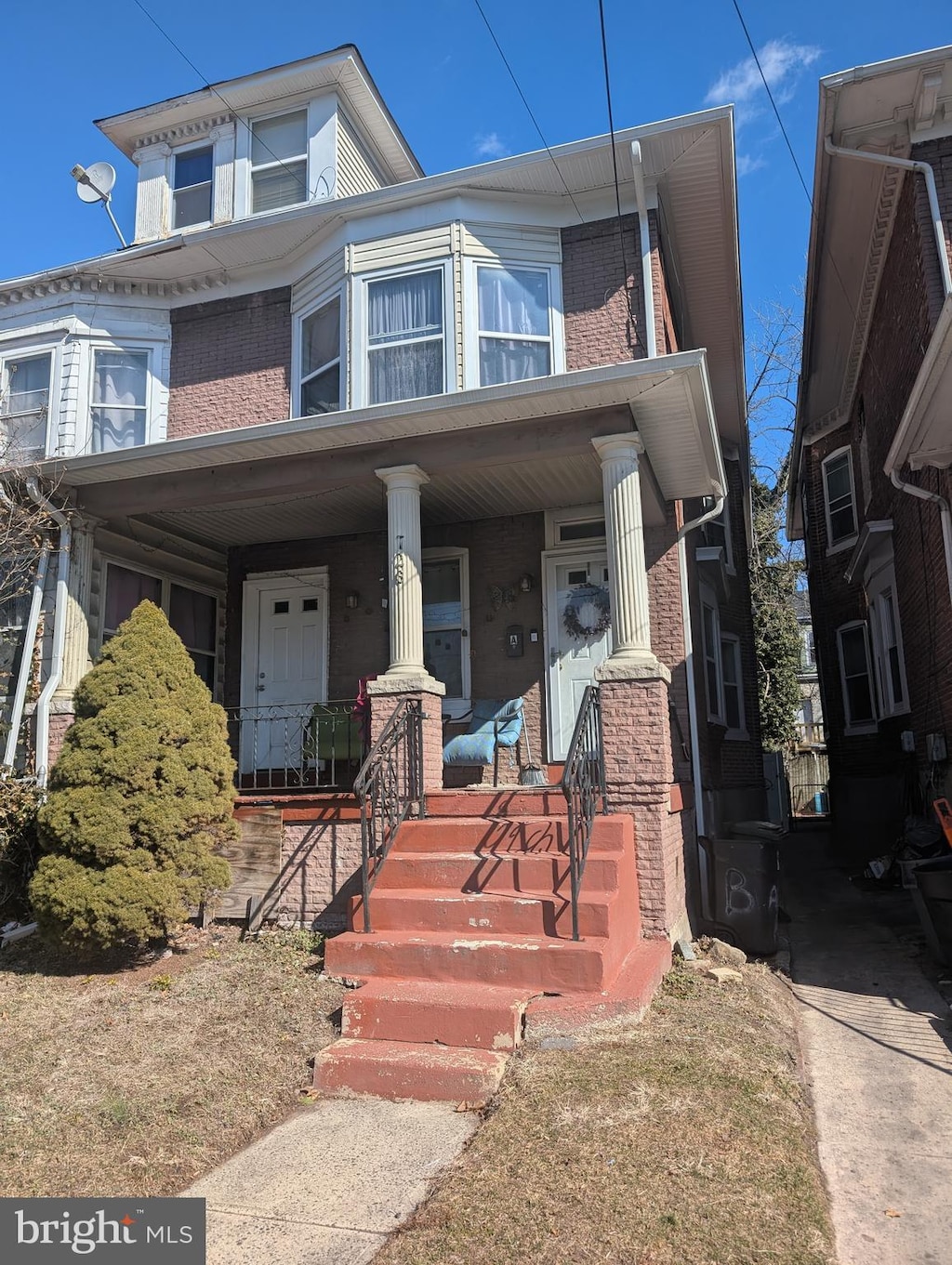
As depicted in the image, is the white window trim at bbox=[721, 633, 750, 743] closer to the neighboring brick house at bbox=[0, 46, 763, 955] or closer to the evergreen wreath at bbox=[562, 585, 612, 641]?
the neighboring brick house at bbox=[0, 46, 763, 955]

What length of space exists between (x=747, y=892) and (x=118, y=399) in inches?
339

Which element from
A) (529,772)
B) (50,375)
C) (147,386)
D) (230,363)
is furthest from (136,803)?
(50,375)

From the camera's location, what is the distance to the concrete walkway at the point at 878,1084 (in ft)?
11.4

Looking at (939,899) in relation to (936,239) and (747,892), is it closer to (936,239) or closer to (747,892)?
(747,892)

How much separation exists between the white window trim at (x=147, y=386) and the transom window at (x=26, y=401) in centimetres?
46

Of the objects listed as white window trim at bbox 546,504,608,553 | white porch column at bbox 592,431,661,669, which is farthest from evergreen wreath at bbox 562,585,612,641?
white porch column at bbox 592,431,661,669

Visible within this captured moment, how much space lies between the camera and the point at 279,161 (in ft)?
40.0

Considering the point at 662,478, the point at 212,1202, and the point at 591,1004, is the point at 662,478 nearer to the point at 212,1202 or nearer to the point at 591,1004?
the point at 591,1004

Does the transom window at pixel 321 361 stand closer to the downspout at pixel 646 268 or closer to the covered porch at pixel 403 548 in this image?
the covered porch at pixel 403 548

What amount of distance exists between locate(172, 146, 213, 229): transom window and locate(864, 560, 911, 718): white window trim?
35.0 feet

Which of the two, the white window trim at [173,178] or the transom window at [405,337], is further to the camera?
the white window trim at [173,178]

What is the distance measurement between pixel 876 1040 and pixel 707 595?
7427 millimetres

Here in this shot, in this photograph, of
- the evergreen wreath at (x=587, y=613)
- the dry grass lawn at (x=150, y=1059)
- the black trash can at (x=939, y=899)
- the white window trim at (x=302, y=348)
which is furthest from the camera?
the evergreen wreath at (x=587, y=613)

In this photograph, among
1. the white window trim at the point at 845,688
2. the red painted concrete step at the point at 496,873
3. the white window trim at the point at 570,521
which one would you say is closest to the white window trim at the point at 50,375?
the white window trim at the point at 570,521
